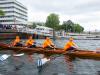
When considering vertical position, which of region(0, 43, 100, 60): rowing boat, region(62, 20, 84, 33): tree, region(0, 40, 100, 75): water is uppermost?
region(62, 20, 84, 33): tree

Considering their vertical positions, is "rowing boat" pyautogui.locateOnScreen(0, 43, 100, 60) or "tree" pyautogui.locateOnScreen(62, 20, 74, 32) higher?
"tree" pyautogui.locateOnScreen(62, 20, 74, 32)

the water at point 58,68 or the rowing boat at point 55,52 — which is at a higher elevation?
the rowing boat at point 55,52

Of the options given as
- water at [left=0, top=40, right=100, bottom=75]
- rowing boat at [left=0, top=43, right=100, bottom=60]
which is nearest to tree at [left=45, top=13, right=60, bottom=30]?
rowing boat at [left=0, top=43, right=100, bottom=60]

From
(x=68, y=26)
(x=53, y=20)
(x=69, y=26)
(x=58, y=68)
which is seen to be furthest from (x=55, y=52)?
(x=69, y=26)

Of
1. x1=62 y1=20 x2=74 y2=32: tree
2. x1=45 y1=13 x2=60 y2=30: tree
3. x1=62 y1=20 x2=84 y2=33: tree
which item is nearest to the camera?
x1=45 y1=13 x2=60 y2=30: tree

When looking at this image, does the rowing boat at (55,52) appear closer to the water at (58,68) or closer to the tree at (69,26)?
the water at (58,68)

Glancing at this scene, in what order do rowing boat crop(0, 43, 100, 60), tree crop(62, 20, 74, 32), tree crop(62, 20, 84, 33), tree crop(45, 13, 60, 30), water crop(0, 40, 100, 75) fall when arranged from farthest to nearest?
1. tree crop(62, 20, 84, 33)
2. tree crop(62, 20, 74, 32)
3. tree crop(45, 13, 60, 30)
4. rowing boat crop(0, 43, 100, 60)
5. water crop(0, 40, 100, 75)

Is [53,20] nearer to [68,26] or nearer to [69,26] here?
[68,26]

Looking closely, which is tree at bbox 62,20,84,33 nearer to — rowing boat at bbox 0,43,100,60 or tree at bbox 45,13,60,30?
tree at bbox 45,13,60,30

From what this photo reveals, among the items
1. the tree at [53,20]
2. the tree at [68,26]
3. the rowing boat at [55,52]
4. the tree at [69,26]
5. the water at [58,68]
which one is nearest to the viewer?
the water at [58,68]

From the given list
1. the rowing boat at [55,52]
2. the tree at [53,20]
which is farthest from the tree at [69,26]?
the rowing boat at [55,52]

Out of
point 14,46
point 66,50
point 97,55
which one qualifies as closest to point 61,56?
point 66,50

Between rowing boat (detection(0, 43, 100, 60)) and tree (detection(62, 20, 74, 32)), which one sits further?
tree (detection(62, 20, 74, 32))

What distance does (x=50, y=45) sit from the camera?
35.9 m
